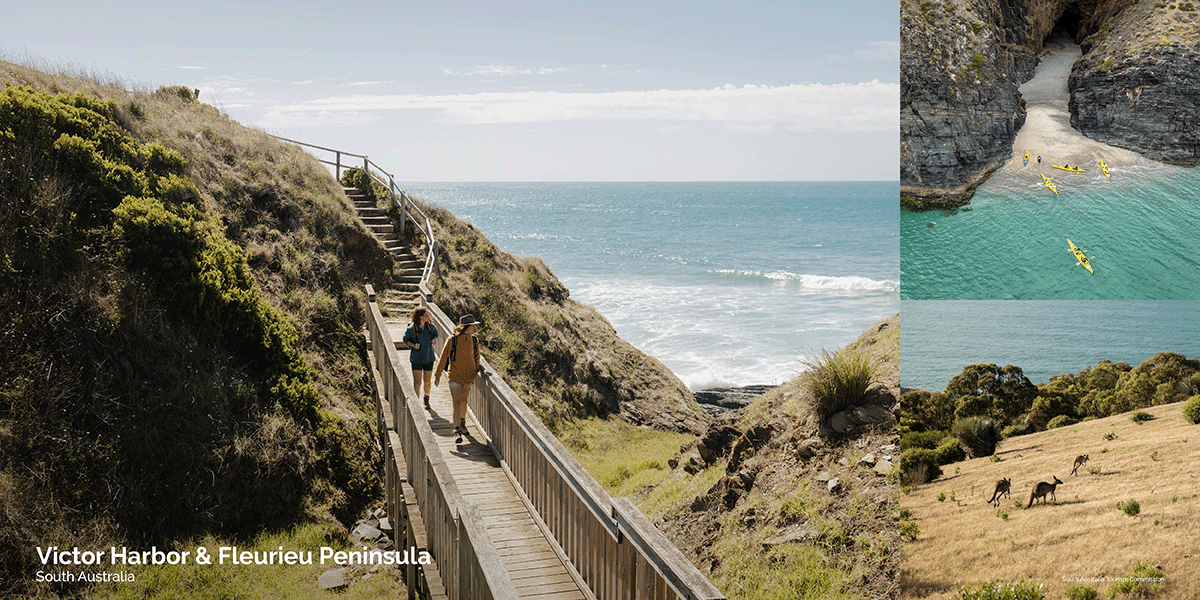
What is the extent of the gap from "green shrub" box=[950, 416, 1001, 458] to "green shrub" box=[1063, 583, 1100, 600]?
1810 millimetres

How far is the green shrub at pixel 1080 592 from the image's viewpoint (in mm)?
8227

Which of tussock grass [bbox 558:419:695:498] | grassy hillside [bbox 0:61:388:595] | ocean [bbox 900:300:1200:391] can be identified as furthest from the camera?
tussock grass [bbox 558:419:695:498]

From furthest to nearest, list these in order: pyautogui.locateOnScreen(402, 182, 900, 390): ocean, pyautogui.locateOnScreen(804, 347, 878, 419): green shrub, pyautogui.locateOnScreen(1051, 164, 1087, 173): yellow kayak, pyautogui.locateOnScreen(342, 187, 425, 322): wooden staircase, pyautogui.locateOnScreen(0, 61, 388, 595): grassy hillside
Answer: pyautogui.locateOnScreen(402, 182, 900, 390): ocean < pyautogui.locateOnScreen(342, 187, 425, 322): wooden staircase < pyautogui.locateOnScreen(804, 347, 878, 419): green shrub < pyautogui.locateOnScreen(0, 61, 388, 595): grassy hillside < pyautogui.locateOnScreen(1051, 164, 1087, 173): yellow kayak

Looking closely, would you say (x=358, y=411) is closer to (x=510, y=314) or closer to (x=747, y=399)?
(x=510, y=314)

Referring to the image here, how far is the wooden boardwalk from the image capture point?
657 centimetres

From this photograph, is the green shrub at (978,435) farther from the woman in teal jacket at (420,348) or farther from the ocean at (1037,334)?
the woman in teal jacket at (420,348)

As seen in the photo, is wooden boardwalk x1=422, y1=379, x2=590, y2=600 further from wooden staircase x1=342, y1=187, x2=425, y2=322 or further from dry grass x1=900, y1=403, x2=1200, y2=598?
wooden staircase x1=342, y1=187, x2=425, y2=322

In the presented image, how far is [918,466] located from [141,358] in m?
11.3

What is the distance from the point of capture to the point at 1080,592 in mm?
8281

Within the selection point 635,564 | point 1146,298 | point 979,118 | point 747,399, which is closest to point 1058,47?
point 979,118

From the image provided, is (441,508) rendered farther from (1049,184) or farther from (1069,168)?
(1069,168)

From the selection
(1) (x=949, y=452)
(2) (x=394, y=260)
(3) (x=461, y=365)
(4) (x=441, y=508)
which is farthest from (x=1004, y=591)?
(2) (x=394, y=260)

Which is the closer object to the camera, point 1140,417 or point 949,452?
point 1140,417

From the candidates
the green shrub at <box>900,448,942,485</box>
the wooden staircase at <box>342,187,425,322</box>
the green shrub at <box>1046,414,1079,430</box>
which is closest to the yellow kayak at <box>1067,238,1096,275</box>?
the green shrub at <box>1046,414,1079,430</box>
